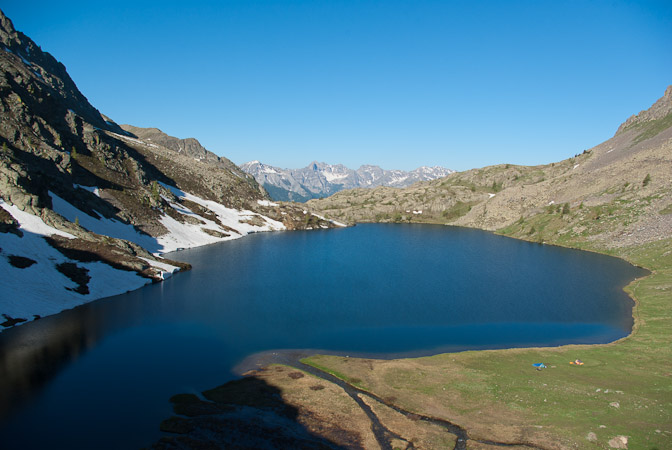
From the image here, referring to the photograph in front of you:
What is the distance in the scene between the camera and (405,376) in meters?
38.1

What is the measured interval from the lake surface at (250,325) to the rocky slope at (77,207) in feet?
21.3

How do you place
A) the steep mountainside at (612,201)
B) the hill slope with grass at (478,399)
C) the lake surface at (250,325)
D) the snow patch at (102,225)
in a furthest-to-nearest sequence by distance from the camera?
the steep mountainside at (612,201) → the snow patch at (102,225) → the lake surface at (250,325) → the hill slope with grass at (478,399)

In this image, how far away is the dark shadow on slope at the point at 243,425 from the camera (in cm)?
2594

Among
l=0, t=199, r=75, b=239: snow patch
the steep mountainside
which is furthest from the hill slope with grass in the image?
the steep mountainside

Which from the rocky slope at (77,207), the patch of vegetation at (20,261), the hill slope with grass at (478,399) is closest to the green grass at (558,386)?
the hill slope with grass at (478,399)

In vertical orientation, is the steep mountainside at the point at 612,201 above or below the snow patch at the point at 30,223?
above

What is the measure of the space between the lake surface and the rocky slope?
21.3ft

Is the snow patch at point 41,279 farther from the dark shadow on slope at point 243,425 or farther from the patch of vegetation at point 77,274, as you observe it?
the dark shadow on slope at point 243,425

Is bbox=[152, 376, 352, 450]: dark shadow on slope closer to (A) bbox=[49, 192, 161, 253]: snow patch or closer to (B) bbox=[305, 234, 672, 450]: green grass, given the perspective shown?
(B) bbox=[305, 234, 672, 450]: green grass

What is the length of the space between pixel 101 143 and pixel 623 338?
155m

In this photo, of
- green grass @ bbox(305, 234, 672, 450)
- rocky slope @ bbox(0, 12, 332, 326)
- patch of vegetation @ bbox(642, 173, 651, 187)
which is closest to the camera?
green grass @ bbox(305, 234, 672, 450)

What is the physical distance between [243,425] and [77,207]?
83666mm

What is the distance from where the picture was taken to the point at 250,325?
5366cm

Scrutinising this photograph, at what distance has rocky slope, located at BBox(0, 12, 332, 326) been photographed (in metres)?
60.5
